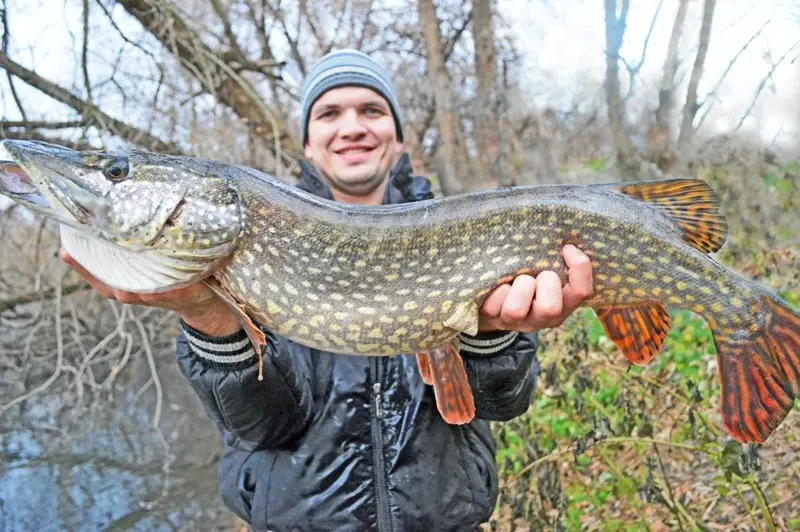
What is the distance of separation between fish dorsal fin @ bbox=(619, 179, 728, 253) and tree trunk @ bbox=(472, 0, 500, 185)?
5.51 metres

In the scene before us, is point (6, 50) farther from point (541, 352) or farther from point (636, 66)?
point (636, 66)

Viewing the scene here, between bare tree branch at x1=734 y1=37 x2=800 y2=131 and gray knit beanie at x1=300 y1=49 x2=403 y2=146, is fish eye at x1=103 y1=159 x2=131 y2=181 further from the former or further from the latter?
bare tree branch at x1=734 y1=37 x2=800 y2=131

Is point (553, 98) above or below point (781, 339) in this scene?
above

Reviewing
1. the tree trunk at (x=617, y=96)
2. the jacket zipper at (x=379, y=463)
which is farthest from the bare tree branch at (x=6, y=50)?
the tree trunk at (x=617, y=96)

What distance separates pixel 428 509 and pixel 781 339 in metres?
0.88

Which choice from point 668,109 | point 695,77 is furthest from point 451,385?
point 668,109

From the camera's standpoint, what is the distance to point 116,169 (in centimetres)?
123

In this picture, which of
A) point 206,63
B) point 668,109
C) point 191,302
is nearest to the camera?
point 191,302

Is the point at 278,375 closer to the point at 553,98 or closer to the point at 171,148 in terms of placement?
the point at 171,148

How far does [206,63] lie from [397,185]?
2.54m

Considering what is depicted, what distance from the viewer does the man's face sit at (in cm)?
196

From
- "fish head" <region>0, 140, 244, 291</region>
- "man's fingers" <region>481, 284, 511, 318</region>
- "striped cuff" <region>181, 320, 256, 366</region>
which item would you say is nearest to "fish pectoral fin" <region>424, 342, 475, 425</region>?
"man's fingers" <region>481, 284, 511, 318</region>

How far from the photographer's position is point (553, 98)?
730 cm

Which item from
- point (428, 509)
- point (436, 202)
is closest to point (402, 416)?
point (428, 509)
